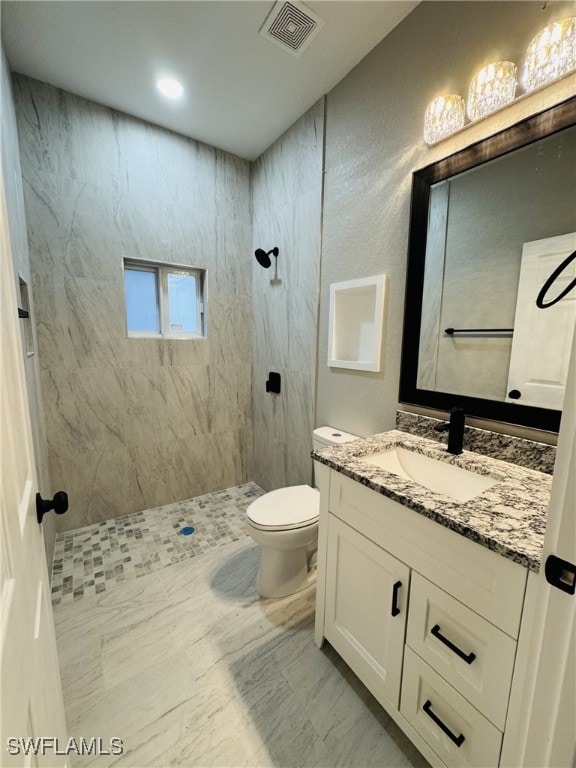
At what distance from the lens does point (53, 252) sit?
188cm

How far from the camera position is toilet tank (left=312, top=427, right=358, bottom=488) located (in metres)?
1.77

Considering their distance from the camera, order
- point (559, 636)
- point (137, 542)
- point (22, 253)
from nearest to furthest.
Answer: point (559, 636)
point (22, 253)
point (137, 542)

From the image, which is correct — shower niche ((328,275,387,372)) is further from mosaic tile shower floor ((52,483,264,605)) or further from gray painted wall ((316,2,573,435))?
mosaic tile shower floor ((52,483,264,605))

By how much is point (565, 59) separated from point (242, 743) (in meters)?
2.40

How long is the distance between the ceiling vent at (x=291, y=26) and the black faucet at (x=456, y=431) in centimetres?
180

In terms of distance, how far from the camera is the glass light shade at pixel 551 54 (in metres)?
0.93

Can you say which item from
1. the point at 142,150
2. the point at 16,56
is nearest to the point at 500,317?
the point at 142,150

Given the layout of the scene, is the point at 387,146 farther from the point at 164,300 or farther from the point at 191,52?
the point at 164,300

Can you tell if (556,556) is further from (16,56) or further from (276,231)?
(16,56)

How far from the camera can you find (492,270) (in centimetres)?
119

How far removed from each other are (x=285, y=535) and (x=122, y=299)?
1821mm

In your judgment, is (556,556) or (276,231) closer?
(556,556)

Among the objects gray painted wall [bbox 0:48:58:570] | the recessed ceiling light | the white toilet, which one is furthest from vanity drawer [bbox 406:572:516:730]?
the recessed ceiling light

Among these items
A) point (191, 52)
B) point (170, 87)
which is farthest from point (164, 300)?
point (191, 52)
